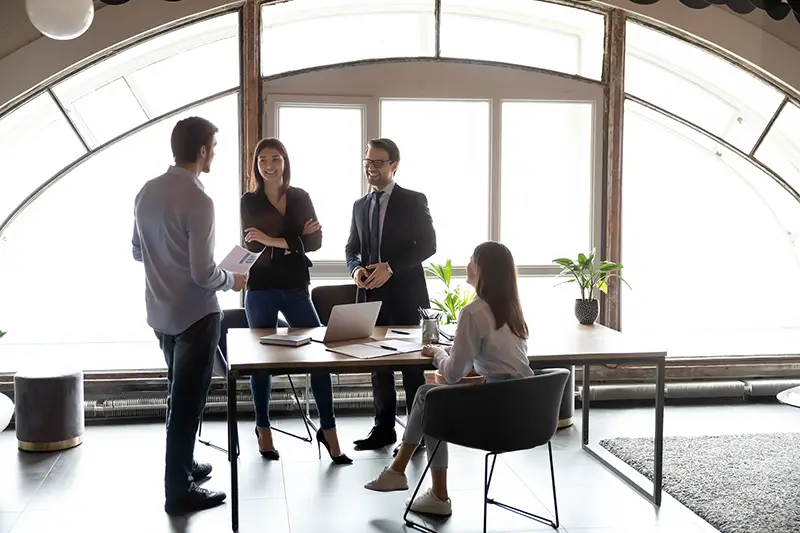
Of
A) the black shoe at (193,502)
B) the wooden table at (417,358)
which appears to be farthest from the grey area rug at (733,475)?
the black shoe at (193,502)

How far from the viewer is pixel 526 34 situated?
20.2ft

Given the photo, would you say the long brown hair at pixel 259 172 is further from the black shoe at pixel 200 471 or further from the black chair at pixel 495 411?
the black chair at pixel 495 411

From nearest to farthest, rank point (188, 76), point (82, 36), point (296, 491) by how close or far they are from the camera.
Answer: point (296, 491) → point (82, 36) → point (188, 76)

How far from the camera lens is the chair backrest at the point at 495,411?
329 centimetres

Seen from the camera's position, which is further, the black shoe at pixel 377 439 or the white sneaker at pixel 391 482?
the black shoe at pixel 377 439

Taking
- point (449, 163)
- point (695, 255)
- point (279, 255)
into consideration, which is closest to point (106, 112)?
point (279, 255)

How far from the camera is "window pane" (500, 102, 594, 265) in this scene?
624cm

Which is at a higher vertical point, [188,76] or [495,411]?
[188,76]

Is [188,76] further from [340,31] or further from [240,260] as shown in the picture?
[240,260]

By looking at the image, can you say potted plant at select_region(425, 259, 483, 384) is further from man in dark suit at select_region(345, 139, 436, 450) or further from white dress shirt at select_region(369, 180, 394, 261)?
white dress shirt at select_region(369, 180, 394, 261)

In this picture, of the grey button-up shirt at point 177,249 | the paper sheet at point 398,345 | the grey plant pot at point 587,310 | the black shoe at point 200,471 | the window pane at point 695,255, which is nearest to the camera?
the grey button-up shirt at point 177,249

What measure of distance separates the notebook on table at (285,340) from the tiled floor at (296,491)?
0.76m

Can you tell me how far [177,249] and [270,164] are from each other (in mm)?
1032

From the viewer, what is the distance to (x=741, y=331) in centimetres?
870
